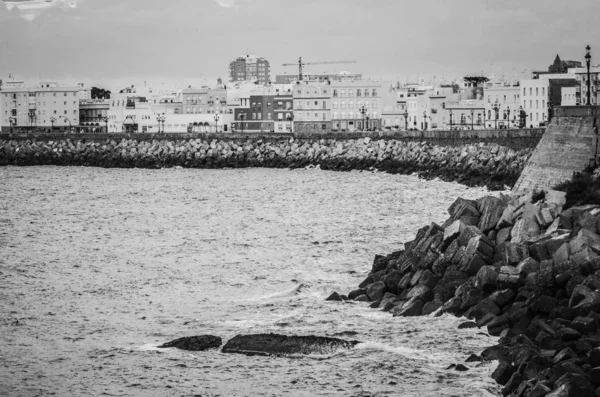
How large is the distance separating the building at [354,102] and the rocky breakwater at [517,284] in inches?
2634

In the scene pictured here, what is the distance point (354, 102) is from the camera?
87625 mm

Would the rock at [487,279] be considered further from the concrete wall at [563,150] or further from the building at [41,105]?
the building at [41,105]

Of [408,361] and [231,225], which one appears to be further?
[231,225]

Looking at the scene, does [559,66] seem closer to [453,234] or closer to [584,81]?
[584,81]

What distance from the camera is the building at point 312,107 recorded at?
3433 inches

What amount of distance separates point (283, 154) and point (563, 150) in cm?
4044

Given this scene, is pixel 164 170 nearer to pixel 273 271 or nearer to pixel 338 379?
pixel 273 271

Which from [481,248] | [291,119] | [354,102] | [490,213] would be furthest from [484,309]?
[291,119]

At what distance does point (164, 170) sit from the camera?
61688 millimetres

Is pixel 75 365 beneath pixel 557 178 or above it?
beneath

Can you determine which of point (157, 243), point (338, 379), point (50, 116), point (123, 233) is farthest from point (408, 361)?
point (50, 116)

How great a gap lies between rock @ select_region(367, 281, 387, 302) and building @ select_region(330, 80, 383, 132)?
228 ft

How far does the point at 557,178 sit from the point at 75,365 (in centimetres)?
1231

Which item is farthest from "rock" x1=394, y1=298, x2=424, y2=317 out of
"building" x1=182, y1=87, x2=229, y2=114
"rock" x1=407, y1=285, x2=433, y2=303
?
"building" x1=182, y1=87, x2=229, y2=114
